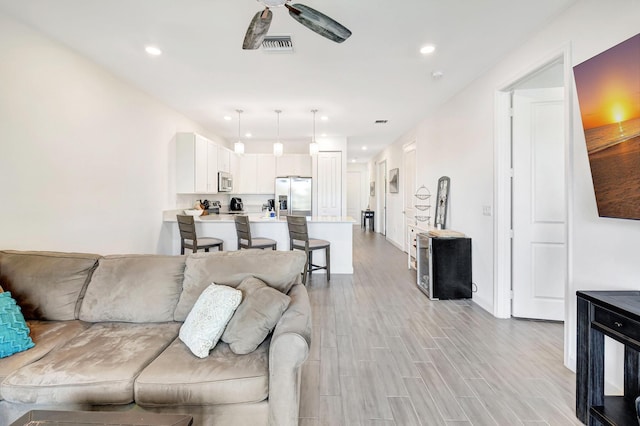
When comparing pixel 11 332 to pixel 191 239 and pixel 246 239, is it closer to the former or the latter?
pixel 191 239

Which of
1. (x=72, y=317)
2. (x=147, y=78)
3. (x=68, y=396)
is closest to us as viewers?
(x=68, y=396)

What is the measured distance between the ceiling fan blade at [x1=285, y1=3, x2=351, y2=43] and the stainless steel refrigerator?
5.10 m

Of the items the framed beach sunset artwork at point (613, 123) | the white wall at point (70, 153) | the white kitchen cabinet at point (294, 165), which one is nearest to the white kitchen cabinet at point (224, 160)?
the white kitchen cabinet at point (294, 165)

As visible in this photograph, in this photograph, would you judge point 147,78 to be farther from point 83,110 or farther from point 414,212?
point 414,212

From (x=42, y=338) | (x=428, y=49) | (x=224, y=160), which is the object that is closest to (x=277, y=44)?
(x=428, y=49)

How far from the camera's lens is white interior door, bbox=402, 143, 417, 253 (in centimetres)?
620

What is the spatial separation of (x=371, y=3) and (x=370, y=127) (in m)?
3.97

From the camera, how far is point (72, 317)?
2021 millimetres

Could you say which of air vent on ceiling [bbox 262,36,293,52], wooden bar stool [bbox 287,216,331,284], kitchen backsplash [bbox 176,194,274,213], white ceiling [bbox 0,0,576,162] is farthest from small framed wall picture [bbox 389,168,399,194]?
air vent on ceiling [bbox 262,36,293,52]

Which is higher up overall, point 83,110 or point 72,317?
point 83,110

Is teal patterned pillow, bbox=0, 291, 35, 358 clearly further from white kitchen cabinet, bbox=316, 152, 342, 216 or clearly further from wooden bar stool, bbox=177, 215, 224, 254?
white kitchen cabinet, bbox=316, 152, 342, 216

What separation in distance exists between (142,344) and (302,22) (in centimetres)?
211

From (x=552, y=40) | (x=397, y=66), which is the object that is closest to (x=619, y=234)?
(x=552, y=40)

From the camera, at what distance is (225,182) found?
20.4ft
